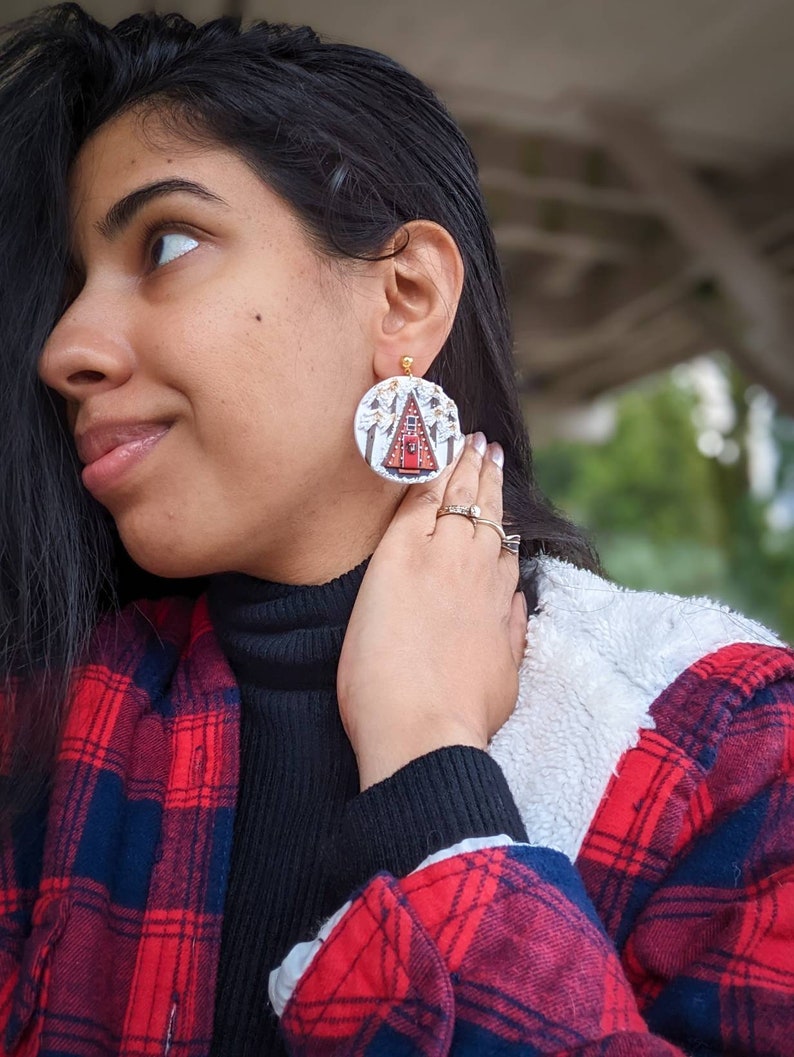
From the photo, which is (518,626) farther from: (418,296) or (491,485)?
(418,296)

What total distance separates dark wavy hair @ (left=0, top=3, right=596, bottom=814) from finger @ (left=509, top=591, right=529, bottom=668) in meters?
0.04

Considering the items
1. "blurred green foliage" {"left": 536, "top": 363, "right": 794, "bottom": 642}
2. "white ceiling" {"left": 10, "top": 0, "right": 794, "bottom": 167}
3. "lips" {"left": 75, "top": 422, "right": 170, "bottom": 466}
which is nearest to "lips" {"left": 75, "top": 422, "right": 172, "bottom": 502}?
"lips" {"left": 75, "top": 422, "right": 170, "bottom": 466}

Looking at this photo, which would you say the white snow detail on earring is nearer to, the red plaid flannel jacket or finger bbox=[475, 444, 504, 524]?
finger bbox=[475, 444, 504, 524]

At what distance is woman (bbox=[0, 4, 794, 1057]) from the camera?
882 mm

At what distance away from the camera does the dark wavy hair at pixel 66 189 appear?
1164mm

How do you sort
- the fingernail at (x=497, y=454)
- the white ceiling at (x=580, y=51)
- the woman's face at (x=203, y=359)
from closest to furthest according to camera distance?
the woman's face at (x=203, y=359), the fingernail at (x=497, y=454), the white ceiling at (x=580, y=51)

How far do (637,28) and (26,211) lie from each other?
301 centimetres

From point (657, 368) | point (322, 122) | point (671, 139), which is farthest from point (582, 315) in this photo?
point (322, 122)

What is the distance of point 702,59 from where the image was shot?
12.2 feet

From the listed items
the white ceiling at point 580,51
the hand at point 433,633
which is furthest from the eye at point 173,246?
the white ceiling at point 580,51

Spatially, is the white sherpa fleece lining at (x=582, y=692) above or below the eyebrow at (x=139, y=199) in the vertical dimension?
below

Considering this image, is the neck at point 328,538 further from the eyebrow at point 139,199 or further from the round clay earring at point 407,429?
the eyebrow at point 139,199

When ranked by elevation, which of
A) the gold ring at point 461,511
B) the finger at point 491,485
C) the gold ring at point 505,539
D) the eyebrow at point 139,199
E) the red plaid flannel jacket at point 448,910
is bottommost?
the red plaid flannel jacket at point 448,910

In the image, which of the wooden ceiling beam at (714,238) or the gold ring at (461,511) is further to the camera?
the wooden ceiling beam at (714,238)
